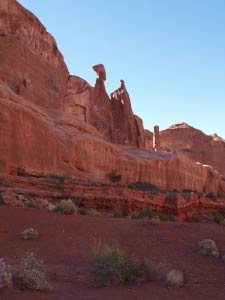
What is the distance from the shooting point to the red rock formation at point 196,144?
74.3m

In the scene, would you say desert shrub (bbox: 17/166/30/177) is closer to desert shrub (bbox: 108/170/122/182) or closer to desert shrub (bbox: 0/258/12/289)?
desert shrub (bbox: 108/170/122/182)

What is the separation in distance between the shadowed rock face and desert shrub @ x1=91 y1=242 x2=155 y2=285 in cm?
1294

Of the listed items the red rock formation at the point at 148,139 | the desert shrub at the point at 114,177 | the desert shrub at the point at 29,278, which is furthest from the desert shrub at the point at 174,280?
the red rock formation at the point at 148,139

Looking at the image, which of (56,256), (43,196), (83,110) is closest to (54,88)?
(83,110)

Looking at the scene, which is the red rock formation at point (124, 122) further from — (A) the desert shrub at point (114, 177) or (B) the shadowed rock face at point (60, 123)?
(A) the desert shrub at point (114, 177)

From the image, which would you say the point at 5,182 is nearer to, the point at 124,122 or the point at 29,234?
the point at 29,234

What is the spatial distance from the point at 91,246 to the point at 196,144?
224ft

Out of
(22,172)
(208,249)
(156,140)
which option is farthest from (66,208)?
(156,140)

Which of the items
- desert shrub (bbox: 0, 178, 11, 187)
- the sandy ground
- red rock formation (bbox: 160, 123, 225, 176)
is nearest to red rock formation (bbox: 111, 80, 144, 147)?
red rock formation (bbox: 160, 123, 225, 176)

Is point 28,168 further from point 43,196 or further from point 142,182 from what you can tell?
point 142,182

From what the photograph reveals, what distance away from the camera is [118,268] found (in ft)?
25.2

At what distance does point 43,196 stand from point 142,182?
17.5 m

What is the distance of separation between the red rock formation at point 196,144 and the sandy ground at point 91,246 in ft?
203

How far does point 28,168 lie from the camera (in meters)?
22.0
